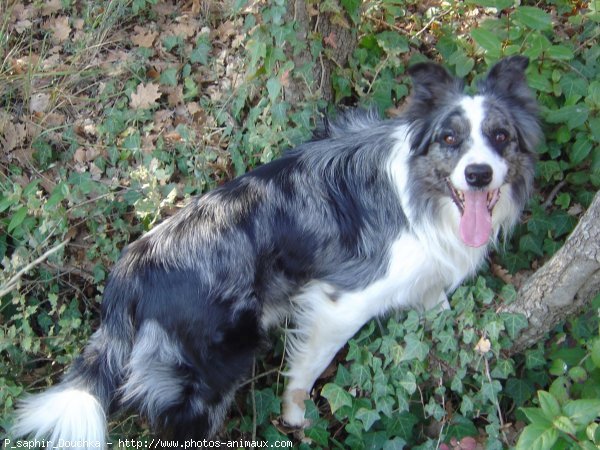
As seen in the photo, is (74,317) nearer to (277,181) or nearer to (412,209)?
(277,181)

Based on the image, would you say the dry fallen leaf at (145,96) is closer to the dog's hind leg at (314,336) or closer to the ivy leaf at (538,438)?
the dog's hind leg at (314,336)

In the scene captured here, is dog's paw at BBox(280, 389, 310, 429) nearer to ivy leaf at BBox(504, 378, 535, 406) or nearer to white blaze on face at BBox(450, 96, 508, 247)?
ivy leaf at BBox(504, 378, 535, 406)

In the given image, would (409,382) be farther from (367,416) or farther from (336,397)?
(336,397)

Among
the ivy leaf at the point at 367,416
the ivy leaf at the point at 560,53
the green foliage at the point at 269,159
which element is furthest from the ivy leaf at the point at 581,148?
the ivy leaf at the point at 367,416

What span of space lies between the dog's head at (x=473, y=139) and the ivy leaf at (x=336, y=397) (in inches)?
40.1

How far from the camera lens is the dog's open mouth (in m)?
3.41

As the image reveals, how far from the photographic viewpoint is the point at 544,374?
3.69 meters

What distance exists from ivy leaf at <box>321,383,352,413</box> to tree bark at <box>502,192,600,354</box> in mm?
889

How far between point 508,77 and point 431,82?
0.39 m

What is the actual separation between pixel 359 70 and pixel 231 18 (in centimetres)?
119

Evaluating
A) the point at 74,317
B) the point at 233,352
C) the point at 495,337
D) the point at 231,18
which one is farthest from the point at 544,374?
the point at 231,18

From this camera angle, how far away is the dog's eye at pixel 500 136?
Answer: 335cm

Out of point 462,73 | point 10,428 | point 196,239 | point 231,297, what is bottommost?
point 10,428

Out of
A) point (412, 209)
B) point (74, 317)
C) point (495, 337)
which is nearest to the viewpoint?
point (495, 337)
